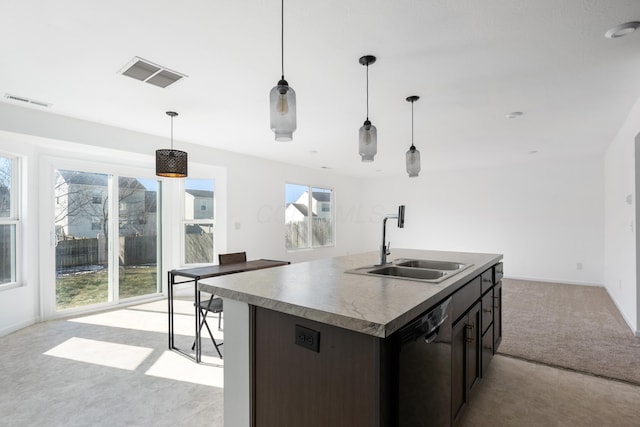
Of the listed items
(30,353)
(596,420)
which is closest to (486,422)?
(596,420)

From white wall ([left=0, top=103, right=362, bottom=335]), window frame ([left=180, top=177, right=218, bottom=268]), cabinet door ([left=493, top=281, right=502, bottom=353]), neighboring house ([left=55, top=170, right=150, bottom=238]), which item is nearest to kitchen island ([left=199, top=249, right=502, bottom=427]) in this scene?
cabinet door ([left=493, top=281, right=502, bottom=353])

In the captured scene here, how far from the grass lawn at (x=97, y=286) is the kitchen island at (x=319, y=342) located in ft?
12.0

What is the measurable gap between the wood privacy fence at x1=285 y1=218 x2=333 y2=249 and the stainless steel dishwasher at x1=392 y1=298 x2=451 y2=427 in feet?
17.1

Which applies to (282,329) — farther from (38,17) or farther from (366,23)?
(38,17)

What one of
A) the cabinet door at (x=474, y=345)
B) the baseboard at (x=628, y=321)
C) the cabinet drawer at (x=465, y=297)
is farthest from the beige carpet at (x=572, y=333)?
the cabinet drawer at (x=465, y=297)

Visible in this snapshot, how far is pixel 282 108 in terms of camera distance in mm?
1738

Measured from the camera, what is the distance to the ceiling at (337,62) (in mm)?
1803

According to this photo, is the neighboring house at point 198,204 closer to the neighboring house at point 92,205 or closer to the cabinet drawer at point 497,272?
the neighboring house at point 92,205

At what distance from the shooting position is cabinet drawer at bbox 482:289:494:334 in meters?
2.28

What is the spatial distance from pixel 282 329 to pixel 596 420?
2.09 metres

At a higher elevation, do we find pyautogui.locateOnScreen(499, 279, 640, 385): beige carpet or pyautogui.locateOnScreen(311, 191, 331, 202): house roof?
pyautogui.locateOnScreen(311, 191, 331, 202): house roof

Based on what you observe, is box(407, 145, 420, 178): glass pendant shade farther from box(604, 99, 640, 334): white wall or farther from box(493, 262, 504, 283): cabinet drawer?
box(604, 99, 640, 334): white wall

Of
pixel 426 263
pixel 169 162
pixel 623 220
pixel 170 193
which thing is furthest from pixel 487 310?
pixel 170 193

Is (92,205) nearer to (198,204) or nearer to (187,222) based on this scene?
(187,222)
